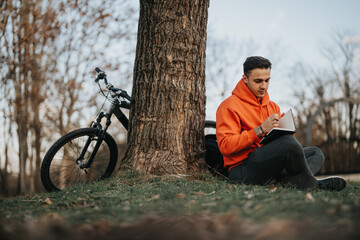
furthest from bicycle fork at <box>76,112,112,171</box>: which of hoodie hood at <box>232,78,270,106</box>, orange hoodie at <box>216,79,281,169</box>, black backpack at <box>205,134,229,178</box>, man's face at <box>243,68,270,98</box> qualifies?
man's face at <box>243,68,270,98</box>

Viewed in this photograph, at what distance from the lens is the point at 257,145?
3318mm

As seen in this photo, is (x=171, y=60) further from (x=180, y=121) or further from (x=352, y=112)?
(x=352, y=112)

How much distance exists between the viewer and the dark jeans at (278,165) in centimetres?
289

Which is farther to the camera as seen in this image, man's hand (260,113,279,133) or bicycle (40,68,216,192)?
bicycle (40,68,216,192)

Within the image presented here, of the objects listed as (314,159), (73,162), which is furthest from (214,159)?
(73,162)

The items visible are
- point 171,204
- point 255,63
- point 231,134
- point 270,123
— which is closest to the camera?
point 171,204

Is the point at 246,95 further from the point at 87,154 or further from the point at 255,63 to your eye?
the point at 87,154

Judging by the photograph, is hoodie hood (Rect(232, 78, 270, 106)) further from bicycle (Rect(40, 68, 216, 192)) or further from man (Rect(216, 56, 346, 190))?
bicycle (Rect(40, 68, 216, 192))

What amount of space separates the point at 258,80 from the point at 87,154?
6.69ft

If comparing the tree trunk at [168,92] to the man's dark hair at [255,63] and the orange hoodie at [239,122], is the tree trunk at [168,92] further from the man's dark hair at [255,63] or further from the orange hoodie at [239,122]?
the man's dark hair at [255,63]

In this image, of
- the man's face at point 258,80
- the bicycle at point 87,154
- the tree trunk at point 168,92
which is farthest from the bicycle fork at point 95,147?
the man's face at point 258,80

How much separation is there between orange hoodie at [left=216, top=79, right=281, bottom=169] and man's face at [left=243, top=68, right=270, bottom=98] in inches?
2.5

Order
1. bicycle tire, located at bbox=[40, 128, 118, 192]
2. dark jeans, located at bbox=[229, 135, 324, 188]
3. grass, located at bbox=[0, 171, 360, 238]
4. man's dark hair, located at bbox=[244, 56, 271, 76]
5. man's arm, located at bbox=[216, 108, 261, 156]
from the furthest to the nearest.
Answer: bicycle tire, located at bbox=[40, 128, 118, 192] → man's dark hair, located at bbox=[244, 56, 271, 76] → man's arm, located at bbox=[216, 108, 261, 156] → dark jeans, located at bbox=[229, 135, 324, 188] → grass, located at bbox=[0, 171, 360, 238]

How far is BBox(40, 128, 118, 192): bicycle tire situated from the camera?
3449mm
